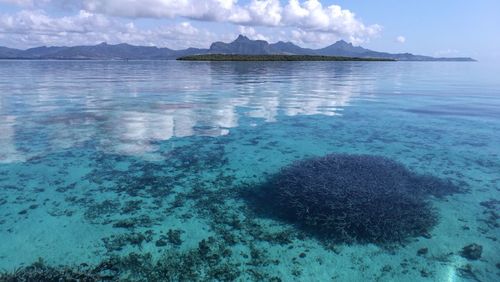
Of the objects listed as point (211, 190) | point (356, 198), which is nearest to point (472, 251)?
point (356, 198)

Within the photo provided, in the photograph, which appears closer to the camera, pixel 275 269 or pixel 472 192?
pixel 275 269

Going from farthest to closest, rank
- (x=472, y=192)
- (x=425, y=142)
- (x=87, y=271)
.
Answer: (x=425, y=142) < (x=472, y=192) < (x=87, y=271)

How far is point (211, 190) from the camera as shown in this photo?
1259 centimetres

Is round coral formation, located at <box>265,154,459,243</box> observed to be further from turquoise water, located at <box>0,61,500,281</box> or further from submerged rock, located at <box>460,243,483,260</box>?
submerged rock, located at <box>460,243,483,260</box>

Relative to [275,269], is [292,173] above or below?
above

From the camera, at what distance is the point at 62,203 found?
11.3 metres

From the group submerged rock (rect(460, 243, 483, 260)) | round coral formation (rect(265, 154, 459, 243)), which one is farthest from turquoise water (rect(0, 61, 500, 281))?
round coral formation (rect(265, 154, 459, 243))

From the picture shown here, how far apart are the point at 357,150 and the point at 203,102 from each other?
58.0ft

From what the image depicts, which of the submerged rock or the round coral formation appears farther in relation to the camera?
the round coral formation

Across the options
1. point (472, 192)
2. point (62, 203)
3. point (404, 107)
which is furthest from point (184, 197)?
point (404, 107)

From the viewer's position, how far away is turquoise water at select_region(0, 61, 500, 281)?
8523mm

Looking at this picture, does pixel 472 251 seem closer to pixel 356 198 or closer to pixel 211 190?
pixel 356 198

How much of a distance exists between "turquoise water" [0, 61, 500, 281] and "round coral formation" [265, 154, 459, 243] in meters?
0.42

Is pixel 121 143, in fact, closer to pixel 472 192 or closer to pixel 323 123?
pixel 323 123
